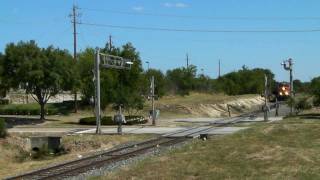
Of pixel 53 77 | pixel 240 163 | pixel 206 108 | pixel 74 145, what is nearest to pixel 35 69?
→ pixel 53 77

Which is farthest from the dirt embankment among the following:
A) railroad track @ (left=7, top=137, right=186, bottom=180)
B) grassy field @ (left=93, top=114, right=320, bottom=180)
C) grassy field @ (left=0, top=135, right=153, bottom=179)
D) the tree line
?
grassy field @ (left=93, top=114, right=320, bottom=180)

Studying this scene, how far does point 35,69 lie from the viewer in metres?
52.0

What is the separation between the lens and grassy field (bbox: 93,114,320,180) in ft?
51.2

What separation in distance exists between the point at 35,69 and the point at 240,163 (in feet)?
120

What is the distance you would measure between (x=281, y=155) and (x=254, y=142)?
16.3 feet

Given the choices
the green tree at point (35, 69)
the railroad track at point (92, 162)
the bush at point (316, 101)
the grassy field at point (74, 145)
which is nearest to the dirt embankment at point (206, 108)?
the bush at point (316, 101)

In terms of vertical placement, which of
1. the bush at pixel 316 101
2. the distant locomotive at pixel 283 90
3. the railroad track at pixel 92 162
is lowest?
the railroad track at pixel 92 162

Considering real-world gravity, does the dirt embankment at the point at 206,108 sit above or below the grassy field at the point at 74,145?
above

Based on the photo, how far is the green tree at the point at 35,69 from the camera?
170 feet

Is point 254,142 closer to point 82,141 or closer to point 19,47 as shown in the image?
point 82,141

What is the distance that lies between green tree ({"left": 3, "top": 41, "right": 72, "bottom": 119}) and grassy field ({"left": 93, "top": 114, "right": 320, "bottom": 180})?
2985 cm

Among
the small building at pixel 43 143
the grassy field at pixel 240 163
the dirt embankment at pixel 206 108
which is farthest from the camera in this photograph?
the dirt embankment at pixel 206 108

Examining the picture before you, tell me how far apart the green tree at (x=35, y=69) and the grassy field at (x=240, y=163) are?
29.8 m

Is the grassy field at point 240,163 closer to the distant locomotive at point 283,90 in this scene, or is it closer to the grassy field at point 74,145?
the grassy field at point 74,145
